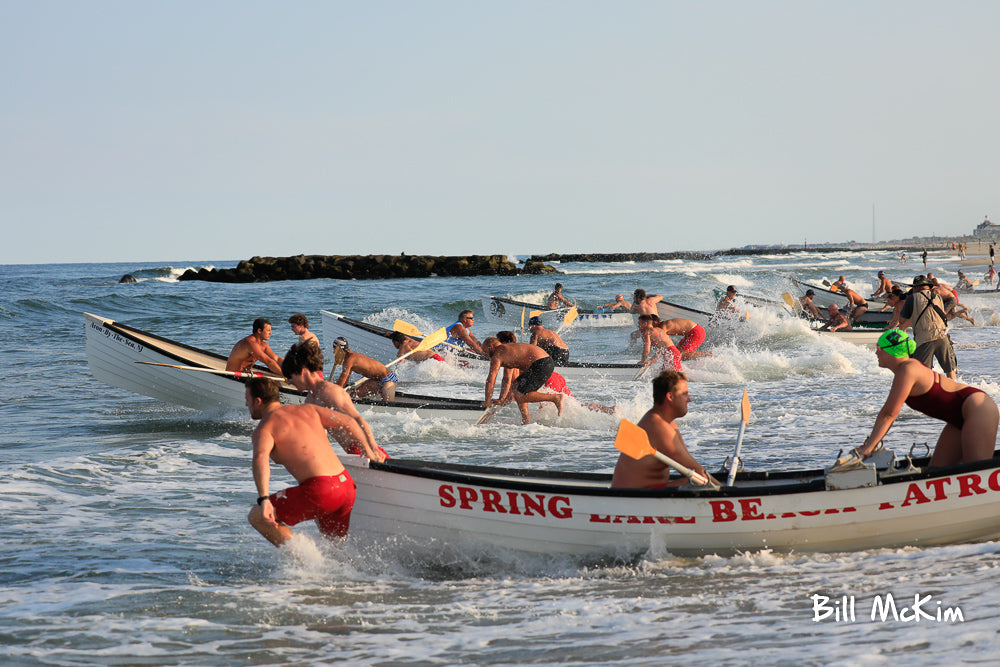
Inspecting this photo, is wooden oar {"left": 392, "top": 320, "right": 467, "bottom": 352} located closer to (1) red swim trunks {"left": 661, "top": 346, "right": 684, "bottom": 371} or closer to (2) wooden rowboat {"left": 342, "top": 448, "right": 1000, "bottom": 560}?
(1) red swim trunks {"left": 661, "top": 346, "right": 684, "bottom": 371}

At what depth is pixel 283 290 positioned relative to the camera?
162 feet

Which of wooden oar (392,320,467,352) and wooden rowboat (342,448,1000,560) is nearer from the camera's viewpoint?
wooden rowboat (342,448,1000,560)

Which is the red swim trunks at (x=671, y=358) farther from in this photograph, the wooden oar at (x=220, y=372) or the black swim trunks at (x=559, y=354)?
the wooden oar at (x=220, y=372)

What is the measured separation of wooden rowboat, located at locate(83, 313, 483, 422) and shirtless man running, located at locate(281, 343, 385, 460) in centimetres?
498

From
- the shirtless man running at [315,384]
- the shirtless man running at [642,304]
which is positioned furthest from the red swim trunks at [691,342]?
the shirtless man running at [315,384]

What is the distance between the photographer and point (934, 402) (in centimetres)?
536

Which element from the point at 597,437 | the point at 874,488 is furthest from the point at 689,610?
the point at 597,437

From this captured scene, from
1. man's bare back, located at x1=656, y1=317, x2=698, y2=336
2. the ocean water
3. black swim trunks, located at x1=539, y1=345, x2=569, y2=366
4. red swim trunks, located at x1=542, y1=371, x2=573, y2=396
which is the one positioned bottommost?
the ocean water

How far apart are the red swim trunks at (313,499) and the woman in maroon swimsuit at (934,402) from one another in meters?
3.28

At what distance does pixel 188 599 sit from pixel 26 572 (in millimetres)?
1459

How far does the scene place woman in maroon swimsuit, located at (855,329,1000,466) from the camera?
521 centimetres

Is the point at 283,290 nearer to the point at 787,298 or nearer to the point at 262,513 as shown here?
the point at 787,298

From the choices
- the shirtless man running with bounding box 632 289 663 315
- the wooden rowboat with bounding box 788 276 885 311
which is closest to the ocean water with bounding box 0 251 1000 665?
the shirtless man running with bounding box 632 289 663 315
